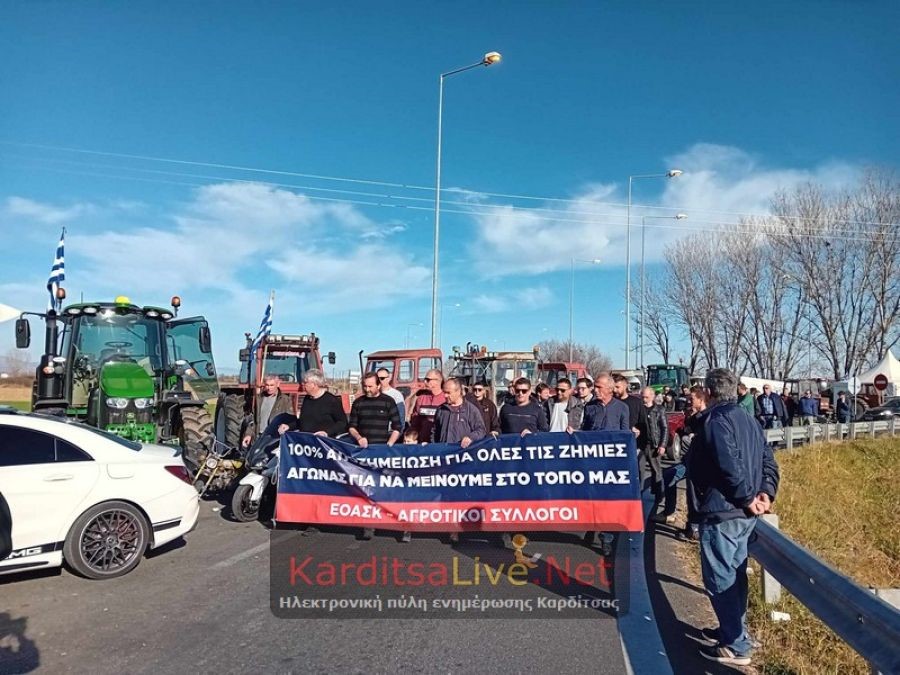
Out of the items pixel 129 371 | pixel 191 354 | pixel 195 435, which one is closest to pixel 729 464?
pixel 195 435

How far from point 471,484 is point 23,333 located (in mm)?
7618

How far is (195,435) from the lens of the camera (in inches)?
424

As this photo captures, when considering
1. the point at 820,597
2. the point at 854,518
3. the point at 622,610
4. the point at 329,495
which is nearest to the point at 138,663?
the point at 329,495

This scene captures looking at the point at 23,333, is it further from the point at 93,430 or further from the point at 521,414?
the point at 521,414

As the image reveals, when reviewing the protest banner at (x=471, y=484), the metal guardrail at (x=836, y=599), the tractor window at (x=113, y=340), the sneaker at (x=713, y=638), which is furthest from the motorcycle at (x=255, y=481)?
the metal guardrail at (x=836, y=599)

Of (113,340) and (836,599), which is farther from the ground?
(113,340)

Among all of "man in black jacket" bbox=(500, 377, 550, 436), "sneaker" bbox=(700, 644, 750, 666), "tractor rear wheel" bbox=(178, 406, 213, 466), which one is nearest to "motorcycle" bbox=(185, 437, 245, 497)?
"tractor rear wheel" bbox=(178, 406, 213, 466)

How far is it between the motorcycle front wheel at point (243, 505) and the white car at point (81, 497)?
66.8 inches

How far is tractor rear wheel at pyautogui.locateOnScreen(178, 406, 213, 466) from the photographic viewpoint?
10.6 m

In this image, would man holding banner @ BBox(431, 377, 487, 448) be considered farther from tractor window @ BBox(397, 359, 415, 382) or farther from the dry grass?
tractor window @ BBox(397, 359, 415, 382)

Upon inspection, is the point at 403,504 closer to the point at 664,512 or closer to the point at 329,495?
the point at 329,495

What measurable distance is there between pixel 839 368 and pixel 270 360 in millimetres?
35989

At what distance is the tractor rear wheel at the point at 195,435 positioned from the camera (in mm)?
10586

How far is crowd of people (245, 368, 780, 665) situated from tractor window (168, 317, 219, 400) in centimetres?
247
